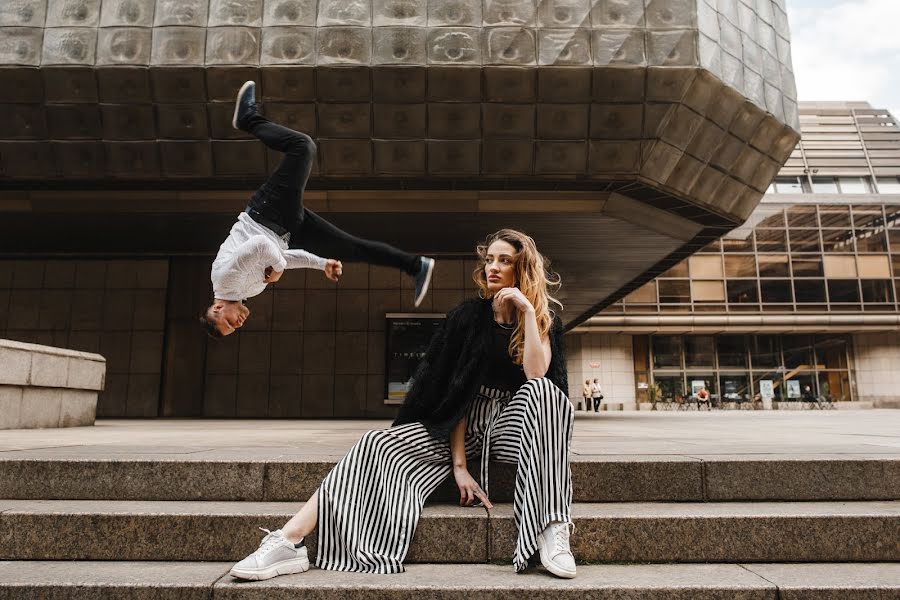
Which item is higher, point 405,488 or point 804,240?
point 804,240

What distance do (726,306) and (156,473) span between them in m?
35.8

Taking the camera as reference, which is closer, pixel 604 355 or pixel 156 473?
pixel 156 473

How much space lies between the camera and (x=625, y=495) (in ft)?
11.8

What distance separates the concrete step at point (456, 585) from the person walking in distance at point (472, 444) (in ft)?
0.31

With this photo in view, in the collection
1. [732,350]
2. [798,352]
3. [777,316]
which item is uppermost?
→ [777,316]

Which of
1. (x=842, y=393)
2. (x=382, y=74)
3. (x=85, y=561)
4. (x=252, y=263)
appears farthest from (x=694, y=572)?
(x=842, y=393)

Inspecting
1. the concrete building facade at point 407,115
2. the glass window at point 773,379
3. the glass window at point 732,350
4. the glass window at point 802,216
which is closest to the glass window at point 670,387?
the glass window at point 732,350

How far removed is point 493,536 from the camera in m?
3.08

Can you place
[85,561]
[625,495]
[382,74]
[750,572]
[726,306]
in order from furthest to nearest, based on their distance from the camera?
1. [726,306]
2. [382,74]
3. [625,495]
4. [85,561]
5. [750,572]

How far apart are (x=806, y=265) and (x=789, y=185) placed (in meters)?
6.82

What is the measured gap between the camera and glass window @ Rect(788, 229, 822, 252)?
116ft

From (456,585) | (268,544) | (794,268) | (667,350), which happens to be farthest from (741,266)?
(268,544)

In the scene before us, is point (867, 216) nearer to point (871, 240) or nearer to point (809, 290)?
point (871, 240)

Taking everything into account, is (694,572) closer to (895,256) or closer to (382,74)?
(382,74)
